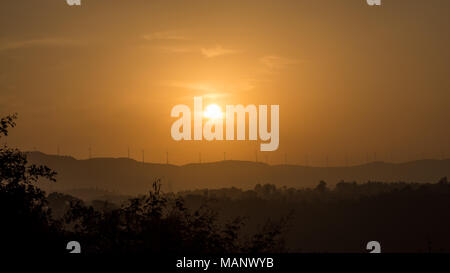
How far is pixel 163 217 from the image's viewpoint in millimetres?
14484

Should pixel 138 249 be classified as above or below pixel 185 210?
below

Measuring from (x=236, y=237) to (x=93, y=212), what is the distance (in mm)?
3732

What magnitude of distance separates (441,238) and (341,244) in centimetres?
2328

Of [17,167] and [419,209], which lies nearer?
[17,167]

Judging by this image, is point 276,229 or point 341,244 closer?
point 276,229

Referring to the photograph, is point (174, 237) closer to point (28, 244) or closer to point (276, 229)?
point (276, 229)

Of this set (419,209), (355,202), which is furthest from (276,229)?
(355,202)

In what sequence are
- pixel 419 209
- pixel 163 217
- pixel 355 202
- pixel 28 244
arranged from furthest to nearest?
1. pixel 355 202
2. pixel 419 209
3. pixel 163 217
4. pixel 28 244

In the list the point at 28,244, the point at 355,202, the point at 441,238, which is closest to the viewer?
the point at 28,244

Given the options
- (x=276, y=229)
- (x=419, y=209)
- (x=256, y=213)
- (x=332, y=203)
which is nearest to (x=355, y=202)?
(x=332, y=203)

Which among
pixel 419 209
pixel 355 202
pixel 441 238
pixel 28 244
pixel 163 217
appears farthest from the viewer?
pixel 355 202

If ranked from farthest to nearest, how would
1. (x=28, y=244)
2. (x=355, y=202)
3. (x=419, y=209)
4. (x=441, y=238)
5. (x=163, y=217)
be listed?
(x=355, y=202)
(x=419, y=209)
(x=441, y=238)
(x=163, y=217)
(x=28, y=244)

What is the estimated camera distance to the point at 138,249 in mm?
13727

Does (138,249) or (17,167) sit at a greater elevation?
(17,167)
